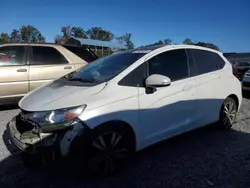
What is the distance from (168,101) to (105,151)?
1.19 meters

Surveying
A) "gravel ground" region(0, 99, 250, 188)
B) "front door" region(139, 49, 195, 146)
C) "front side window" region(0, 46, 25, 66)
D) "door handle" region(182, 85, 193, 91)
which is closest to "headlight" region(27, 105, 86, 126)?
"gravel ground" region(0, 99, 250, 188)

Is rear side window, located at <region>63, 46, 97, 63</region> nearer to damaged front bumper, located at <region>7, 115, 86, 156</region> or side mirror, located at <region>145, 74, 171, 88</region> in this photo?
side mirror, located at <region>145, 74, 171, 88</region>

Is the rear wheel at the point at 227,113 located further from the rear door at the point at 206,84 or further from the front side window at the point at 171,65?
the front side window at the point at 171,65

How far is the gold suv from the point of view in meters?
6.04

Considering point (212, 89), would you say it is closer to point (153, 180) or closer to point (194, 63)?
point (194, 63)

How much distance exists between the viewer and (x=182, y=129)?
394 centimetres

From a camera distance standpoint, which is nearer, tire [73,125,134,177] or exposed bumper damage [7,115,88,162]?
exposed bumper damage [7,115,88,162]

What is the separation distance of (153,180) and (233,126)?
9.21 ft

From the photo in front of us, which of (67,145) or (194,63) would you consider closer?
(67,145)

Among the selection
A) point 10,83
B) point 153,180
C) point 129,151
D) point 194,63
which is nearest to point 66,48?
point 10,83

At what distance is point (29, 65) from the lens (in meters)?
6.26

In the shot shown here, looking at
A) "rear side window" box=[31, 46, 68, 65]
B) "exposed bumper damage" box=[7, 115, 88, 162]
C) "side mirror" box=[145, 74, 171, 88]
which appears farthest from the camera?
"rear side window" box=[31, 46, 68, 65]

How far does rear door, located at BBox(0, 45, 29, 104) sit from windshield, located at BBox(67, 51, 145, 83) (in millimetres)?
2595

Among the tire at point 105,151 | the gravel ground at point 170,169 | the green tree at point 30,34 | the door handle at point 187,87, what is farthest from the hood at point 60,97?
the green tree at point 30,34
